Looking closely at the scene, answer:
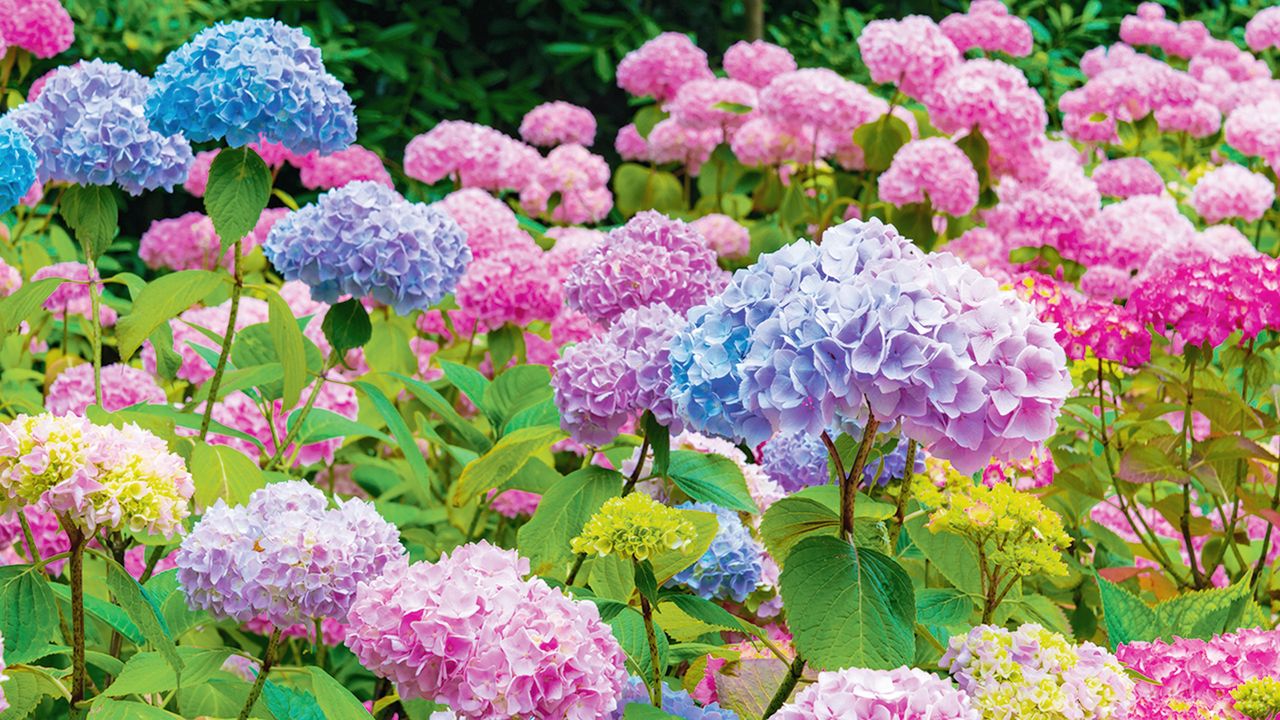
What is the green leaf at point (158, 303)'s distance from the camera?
1.85 m

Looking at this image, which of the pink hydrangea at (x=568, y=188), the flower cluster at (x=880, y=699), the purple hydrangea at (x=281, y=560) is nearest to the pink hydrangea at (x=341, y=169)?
the pink hydrangea at (x=568, y=188)

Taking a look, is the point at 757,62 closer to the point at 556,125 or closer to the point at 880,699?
the point at 556,125

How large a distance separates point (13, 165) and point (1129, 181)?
3125 mm

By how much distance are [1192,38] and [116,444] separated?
519cm

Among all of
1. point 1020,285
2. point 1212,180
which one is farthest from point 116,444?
point 1212,180

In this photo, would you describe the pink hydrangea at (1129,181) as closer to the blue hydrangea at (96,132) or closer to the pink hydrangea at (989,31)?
the pink hydrangea at (989,31)

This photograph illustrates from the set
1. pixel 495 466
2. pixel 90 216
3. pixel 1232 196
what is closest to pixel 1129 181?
pixel 1232 196

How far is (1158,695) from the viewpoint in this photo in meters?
1.28

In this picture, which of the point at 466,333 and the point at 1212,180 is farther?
the point at 1212,180

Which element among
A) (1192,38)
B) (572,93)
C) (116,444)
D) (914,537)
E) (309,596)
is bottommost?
(572,93)

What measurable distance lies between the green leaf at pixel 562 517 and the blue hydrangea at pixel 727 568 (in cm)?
14

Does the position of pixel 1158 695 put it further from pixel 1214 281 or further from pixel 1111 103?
pixel 1111 103

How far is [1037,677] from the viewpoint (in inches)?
45.8

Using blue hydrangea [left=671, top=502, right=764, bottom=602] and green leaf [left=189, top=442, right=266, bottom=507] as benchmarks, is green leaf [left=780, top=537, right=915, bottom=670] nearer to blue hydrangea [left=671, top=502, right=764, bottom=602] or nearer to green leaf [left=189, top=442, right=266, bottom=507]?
blue hydrangea [left=671, top=502, right=764, bottom=602]
